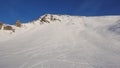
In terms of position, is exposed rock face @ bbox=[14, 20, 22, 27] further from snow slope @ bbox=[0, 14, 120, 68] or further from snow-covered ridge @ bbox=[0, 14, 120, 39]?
snow slope @ bbox=[0, 14, 120, 68]

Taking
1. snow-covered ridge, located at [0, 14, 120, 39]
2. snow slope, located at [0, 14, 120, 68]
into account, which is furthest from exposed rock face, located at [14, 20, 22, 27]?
snow slope, located at [0, 14, 120, 68]

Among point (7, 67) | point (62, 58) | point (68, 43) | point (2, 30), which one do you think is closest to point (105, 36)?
point (68, 43)

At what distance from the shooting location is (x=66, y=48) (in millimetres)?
17219

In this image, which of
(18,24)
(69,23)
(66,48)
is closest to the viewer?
(66,48)

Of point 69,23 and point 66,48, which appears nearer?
point 66,48

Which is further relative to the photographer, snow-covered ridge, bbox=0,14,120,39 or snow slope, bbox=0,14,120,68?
snow-covered ridge, bbox=0,14,120,39

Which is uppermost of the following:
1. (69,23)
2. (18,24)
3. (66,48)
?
(18,24)

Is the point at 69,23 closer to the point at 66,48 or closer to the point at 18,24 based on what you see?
the point at 18,24

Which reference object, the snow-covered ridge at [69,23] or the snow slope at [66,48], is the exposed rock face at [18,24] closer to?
the snow-covered ridge at [69,23]

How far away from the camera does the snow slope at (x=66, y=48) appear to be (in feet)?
40.7

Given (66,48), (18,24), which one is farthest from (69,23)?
(66,48)

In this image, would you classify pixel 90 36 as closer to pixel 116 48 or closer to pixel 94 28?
pixel 94 28

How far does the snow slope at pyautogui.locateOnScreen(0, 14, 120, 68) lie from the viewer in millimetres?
12414

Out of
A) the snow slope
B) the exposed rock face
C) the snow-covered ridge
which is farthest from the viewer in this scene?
the exposed rock face
